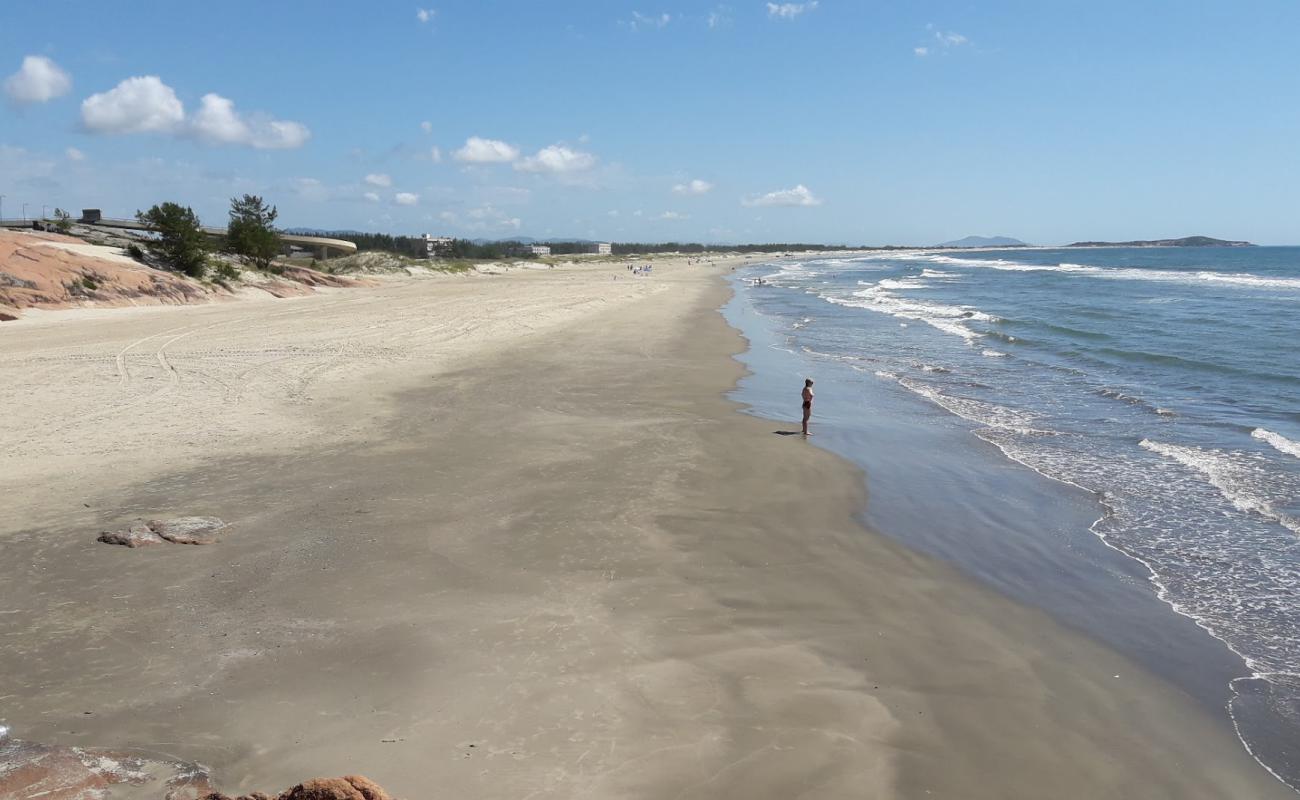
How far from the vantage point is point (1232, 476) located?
12.8 m

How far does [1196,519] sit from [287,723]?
36.9 ft

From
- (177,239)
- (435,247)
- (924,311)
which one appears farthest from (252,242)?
(435,247)

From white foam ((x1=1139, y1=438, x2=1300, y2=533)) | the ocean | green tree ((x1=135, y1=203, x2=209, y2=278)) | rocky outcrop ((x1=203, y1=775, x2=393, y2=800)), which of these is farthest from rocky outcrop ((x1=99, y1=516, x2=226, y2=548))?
green tree ((x1=135, y1=203, x2=209, y2=278))

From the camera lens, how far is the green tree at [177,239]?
124 ft

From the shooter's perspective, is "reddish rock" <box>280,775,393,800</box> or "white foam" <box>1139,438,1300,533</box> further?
"white foam" <box>1139,438,1300,533</box>

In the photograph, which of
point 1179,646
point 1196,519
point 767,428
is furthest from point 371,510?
point 1196,519

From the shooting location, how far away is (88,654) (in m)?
6.50

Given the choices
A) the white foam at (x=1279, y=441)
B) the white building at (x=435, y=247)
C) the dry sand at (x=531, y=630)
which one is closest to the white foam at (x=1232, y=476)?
the white foam at (x=1279, y=441)

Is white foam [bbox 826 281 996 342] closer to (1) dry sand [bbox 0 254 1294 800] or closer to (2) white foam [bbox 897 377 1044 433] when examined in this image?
(2) white foam [bbox 897 377 1044 433]

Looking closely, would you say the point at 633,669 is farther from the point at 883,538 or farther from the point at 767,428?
the point at 767,428

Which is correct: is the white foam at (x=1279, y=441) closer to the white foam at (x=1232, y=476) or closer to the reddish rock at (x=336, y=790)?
the white foam at (x=1232, y=476)

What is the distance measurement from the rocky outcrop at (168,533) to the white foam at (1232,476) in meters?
13.4

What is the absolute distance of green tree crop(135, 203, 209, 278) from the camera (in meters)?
37.9

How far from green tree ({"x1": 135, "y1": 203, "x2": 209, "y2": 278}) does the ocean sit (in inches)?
1080
